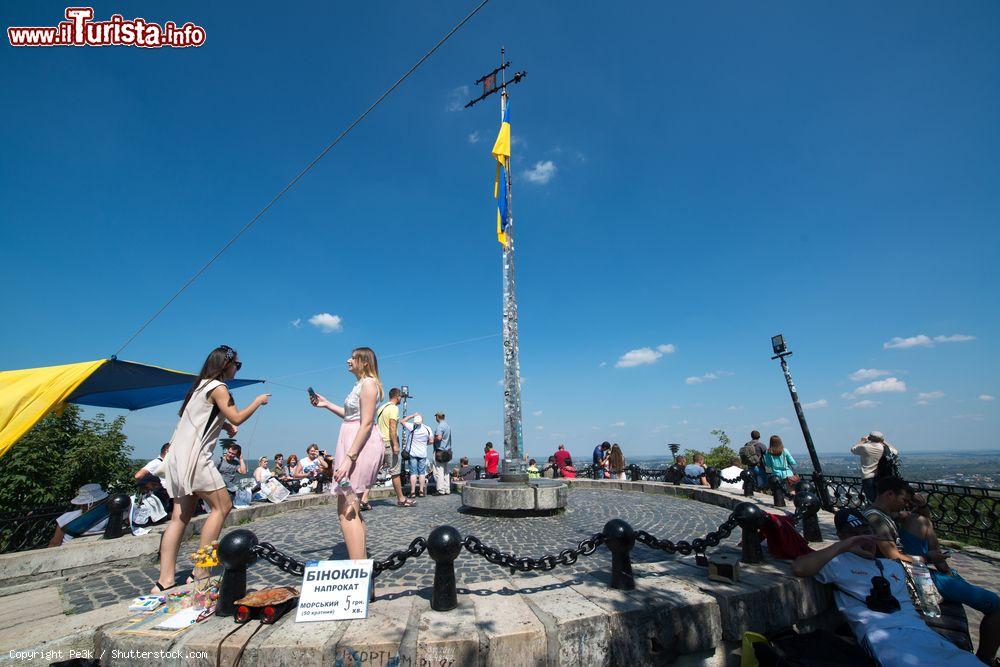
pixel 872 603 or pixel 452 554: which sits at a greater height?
pixel 452 554

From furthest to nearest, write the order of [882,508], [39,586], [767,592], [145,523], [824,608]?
[145,523] < [39,586] < [882,508] < [824,608] < [767,592]

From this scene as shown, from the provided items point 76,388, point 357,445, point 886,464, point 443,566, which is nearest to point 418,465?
point 76,388

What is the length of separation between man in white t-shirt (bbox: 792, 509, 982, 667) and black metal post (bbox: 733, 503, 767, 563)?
265mm

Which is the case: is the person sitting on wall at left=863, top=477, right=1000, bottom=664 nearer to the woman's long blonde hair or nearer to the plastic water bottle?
the plastic water bottle

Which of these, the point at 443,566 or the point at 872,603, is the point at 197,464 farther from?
the point at 872,603

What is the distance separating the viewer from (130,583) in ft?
13.3

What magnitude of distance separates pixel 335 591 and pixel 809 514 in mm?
4737

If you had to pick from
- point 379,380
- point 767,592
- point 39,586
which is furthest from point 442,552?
point 39,586

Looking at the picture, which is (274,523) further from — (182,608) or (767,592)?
(767,592)

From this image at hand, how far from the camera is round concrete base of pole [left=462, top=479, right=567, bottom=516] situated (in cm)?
645

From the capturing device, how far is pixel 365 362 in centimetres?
370

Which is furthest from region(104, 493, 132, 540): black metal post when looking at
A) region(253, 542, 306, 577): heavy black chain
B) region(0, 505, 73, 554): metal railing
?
region(253, 542, 306, 577): heavy black chain

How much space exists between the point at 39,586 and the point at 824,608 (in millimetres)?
7556

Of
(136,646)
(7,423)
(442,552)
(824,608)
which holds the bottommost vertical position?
(824,608)
